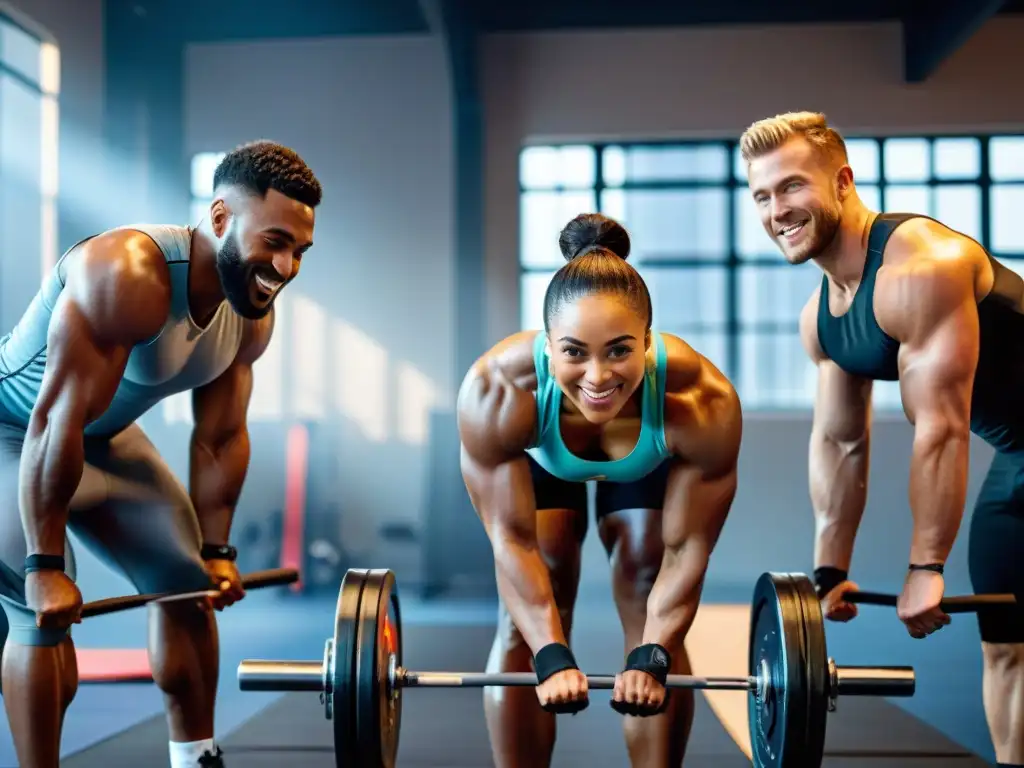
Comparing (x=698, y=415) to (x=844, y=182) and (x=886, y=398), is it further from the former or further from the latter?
(x=886, y=398)

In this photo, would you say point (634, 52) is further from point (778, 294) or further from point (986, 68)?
point (986, 68)

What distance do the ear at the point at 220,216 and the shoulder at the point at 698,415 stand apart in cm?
92

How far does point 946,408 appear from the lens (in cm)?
181

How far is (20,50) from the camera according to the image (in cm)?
568

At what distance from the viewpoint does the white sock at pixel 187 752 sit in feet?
7.06

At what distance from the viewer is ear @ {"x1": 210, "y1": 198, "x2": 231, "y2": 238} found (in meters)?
1.96

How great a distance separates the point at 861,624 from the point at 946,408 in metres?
3.63

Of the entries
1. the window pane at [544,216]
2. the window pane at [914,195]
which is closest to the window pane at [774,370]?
the window pane at [914,195]

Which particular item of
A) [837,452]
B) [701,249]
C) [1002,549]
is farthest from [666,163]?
[1002,549]

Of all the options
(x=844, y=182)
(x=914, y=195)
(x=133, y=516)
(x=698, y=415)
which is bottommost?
(x=133, y=516)

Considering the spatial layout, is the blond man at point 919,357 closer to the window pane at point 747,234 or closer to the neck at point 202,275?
the neck at point 202,275

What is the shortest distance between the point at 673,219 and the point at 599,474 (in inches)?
212

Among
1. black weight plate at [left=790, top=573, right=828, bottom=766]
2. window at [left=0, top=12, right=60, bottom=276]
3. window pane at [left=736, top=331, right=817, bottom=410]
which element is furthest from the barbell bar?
window pane at [left=736, top=331, right=817, bottom=410]

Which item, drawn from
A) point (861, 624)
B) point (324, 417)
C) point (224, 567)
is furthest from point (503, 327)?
point (224, 567)
